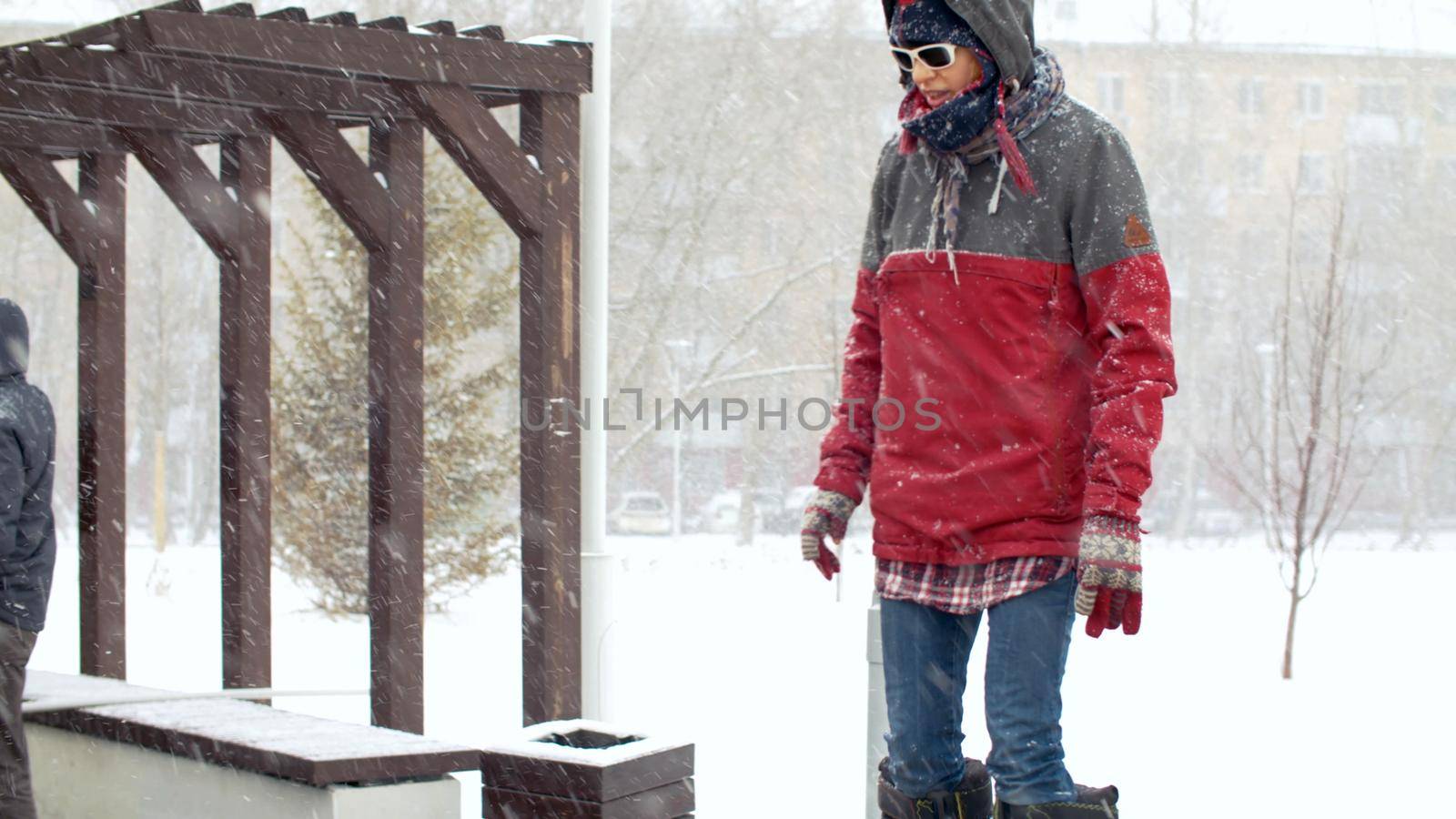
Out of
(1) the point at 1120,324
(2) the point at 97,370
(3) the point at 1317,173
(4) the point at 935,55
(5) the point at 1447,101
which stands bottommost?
(1) the point at 1120,324

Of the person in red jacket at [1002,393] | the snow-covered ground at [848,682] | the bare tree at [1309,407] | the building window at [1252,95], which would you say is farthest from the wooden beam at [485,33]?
the building window at [1252,95]

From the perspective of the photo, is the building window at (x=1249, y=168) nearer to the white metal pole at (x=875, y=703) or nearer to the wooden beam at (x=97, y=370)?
the wooden beam at (x=97, y=370)

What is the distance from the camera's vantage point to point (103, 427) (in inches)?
292

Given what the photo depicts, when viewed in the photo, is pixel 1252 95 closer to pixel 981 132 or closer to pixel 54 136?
pixel 54 136

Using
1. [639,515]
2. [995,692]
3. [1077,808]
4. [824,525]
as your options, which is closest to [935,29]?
[824,525]

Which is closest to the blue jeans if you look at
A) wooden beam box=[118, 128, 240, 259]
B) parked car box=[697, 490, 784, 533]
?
wooden beam box=[118, 128, 240, 259]

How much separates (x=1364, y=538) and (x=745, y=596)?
20.2 metres

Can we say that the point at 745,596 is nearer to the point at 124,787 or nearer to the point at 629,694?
the point at 629,694

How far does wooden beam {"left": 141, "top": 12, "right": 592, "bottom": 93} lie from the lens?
5160 mm

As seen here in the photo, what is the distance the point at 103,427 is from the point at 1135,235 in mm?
5739

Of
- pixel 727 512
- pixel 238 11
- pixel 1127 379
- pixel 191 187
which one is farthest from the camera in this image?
pixel 727 512

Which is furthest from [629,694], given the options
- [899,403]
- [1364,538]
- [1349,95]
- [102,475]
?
[1349,95]

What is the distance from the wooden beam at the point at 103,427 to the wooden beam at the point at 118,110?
2.03ft

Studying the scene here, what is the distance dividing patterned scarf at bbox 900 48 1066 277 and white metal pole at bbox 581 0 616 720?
3.30 metres
